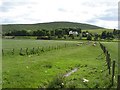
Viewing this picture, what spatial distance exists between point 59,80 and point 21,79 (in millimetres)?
5412

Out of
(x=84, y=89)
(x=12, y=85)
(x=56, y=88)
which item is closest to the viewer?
(x=56, y=88)

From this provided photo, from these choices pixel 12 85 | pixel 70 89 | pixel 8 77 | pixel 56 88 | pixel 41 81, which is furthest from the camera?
pixel 8 77

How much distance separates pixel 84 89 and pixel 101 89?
1134 mm

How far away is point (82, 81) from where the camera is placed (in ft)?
75.3

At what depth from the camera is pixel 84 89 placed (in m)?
18.8

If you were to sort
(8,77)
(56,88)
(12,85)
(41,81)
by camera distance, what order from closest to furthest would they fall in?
(56,88) < (12,85) < (41,81) < (8,77)

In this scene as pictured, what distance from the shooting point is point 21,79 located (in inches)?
923

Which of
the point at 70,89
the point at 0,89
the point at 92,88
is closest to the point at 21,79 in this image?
the point at 0,89

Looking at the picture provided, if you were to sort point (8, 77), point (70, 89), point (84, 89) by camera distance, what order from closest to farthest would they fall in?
point (70, 89) → point (84, 89) → point (8, 77)

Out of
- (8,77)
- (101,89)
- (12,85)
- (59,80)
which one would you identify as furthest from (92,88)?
(8,77)

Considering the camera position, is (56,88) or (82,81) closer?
(56,88)

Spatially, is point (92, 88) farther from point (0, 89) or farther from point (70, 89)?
point (0, 89)

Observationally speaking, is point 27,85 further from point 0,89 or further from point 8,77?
point 8,77

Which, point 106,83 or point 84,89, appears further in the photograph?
point 106,83
